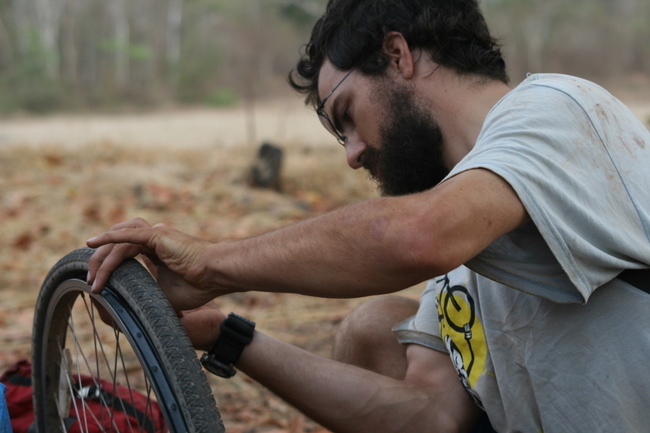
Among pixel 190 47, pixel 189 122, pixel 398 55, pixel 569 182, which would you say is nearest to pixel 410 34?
pixel 398 55

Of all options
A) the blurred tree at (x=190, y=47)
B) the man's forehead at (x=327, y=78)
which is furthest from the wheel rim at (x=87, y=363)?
the blurred tree at (x=190, y=47)

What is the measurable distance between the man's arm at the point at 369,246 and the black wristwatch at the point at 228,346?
0.47m

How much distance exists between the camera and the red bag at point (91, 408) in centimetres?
211

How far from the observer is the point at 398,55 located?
78.1 inches

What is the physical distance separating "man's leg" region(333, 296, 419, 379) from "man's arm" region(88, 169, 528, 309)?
0.85 metres

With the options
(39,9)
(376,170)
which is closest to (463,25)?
(376,170)

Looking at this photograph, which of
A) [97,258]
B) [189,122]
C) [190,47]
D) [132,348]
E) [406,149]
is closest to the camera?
[132,348]

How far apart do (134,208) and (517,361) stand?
194 inches

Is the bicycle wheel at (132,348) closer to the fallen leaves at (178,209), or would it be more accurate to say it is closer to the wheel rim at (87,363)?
the wheel rim at (87,363)

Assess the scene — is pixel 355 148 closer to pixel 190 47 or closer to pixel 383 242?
pixel 383 242

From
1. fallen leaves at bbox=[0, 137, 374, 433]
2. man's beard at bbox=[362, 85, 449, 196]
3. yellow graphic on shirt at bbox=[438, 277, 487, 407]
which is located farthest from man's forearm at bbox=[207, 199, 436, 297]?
fallen leaves at bbox=[0, 137, 374, 433]

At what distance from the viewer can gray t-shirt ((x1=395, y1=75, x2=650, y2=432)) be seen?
1.36 meters

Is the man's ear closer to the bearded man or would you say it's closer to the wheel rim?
the bearded man

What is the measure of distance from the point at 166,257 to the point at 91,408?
34.7 inches
